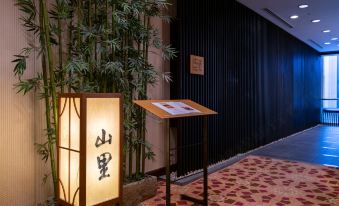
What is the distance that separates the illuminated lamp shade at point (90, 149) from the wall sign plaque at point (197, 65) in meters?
2.48

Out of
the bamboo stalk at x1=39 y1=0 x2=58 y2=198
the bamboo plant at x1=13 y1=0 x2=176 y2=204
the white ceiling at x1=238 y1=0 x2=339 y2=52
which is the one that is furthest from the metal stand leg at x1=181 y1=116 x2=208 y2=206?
the white ceiling at x1=238 y1=0 x2=339 y2=52

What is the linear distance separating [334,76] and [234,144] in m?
8.73

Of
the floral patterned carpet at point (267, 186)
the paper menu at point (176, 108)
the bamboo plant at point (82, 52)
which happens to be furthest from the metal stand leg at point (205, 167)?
the bamboo plant at point (82, 52)

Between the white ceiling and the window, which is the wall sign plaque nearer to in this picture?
the white ceiling

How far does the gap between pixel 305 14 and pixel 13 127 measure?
19.8 feet

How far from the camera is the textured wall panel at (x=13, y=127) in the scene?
8.14ft

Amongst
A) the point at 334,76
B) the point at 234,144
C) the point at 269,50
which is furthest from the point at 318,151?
the point at 334,76

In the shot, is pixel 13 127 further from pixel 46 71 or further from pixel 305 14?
pixel 305 14

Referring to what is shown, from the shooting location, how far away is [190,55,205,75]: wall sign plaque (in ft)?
14.2

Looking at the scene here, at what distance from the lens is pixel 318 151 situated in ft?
20.0

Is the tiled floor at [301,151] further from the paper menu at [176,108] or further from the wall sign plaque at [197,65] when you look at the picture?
the wall sign plaque at [197,65]

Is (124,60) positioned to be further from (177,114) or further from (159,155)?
(159,155)

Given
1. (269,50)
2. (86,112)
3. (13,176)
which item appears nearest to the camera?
(86,112)

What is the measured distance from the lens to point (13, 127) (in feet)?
8.39
